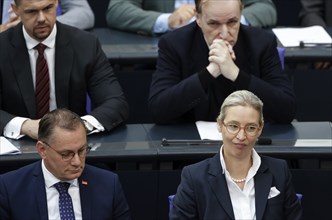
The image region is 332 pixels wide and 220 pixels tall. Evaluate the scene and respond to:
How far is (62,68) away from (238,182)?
4.77 feet

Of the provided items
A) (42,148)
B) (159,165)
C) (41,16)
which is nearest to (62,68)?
(41,16)

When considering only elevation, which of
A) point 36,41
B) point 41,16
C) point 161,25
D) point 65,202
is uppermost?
point 41,16

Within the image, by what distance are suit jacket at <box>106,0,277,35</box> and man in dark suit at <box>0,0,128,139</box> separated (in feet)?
3.68

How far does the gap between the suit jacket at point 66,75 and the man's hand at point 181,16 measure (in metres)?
1.02

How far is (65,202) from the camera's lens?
4.16 meters

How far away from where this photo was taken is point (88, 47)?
A: 17.0 feet

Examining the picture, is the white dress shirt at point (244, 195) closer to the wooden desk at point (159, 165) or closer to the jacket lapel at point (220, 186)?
the jacket lapel at point (220, 186)

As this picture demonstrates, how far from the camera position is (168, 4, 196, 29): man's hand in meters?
6.09

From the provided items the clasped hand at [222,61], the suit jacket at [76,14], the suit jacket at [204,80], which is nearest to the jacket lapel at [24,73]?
the suit jacket at [204,80]

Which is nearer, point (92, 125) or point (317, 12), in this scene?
point (92, 125)

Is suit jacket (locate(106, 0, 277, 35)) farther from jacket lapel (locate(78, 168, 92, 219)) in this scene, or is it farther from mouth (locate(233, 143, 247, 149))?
mouth (locate(233, 143, 247, 149))

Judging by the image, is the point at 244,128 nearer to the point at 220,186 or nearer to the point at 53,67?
the point at 220,186

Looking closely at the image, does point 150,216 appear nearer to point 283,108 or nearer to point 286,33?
point 283,108

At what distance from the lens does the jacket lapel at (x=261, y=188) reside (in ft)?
13.3
